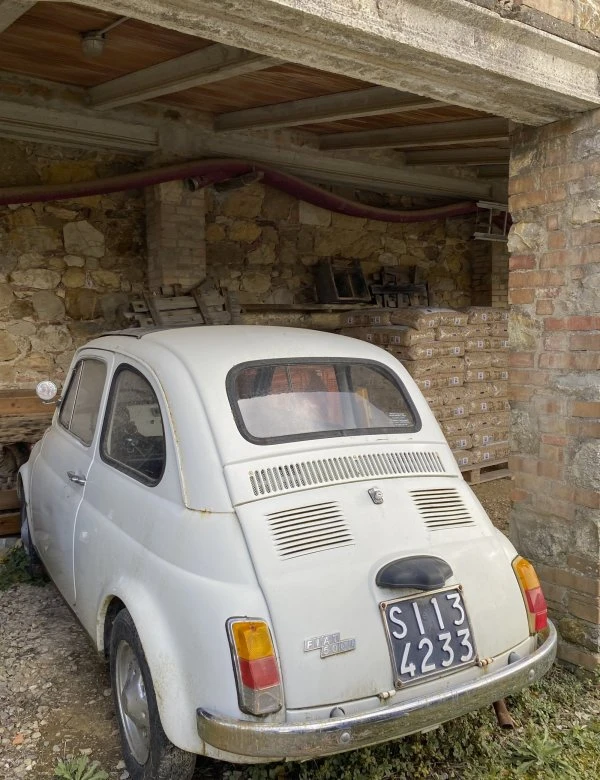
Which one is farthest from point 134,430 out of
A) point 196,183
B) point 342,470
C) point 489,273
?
point 489,273

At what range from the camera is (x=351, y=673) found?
217cm

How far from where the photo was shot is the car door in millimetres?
3236

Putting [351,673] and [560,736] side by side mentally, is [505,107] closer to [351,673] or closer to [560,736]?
[351,673]

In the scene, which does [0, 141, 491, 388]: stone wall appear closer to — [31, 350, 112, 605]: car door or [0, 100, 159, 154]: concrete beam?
[0, 100, 159, 154]: concrete beam

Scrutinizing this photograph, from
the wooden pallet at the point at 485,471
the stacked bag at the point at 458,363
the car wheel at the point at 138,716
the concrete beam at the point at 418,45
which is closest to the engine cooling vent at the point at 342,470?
the car wheel at the point at 138,716

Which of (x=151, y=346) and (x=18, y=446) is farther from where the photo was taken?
(x=18, y=446)

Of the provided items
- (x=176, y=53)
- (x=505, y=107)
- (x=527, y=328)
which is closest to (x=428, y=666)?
(x=527, y=328)

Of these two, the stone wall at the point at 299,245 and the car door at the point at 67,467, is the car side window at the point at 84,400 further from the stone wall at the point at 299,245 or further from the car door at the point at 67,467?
the stone wall at the point at 299,245

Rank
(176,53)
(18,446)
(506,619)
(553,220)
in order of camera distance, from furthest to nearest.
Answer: (18,446), (176,53), (553,220), (506,619)

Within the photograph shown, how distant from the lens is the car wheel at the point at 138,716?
2.33 m

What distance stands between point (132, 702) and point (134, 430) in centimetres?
108

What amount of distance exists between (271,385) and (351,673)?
3.90ft

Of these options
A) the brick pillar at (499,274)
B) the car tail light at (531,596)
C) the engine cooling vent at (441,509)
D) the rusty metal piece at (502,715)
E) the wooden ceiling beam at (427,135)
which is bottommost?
the rusty metal piece at (502,715)

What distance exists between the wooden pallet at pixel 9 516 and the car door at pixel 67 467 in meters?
1.10
